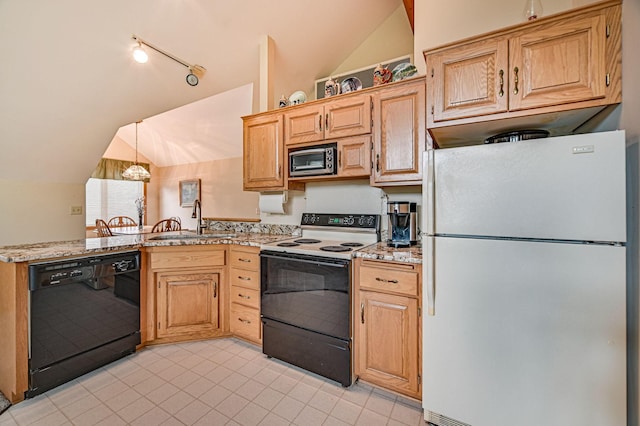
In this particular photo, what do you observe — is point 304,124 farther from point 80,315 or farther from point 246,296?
point 80,315

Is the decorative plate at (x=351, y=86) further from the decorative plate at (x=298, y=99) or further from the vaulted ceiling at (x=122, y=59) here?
the vaulted ceiling at (x=122, y=59)

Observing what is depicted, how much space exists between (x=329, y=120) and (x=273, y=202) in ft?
3.42

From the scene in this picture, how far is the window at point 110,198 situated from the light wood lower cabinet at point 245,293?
16.0ft

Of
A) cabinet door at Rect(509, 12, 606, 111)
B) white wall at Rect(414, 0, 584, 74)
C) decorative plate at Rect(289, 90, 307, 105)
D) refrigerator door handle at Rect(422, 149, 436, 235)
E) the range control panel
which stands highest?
white wall at Rect(414, 0, 584, 74)

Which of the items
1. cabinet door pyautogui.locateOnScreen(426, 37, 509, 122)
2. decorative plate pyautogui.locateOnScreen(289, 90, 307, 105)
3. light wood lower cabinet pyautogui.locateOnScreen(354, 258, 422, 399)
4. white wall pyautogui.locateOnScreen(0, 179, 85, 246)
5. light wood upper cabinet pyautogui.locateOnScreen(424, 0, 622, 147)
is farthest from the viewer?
white wall pyautogui.locateOnScreen(0, 179, 85, 246)

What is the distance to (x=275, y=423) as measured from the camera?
5.04ft

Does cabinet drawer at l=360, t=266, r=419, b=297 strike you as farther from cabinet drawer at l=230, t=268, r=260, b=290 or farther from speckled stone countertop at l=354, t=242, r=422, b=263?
cabinet drawer at l=230, t=268, r=260, b=290

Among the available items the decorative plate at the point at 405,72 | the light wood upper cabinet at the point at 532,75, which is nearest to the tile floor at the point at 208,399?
the light wood upper cabinet at the point at 532,75

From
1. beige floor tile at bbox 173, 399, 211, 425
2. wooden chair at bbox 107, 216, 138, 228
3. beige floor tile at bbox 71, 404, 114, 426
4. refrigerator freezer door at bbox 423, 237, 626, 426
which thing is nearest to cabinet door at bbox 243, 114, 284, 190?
refrigerator freezer door at bbox 423, 237, 626, 426

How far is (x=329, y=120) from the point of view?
2.28 metres

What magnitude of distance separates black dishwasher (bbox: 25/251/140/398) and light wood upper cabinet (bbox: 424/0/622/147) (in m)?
2.47

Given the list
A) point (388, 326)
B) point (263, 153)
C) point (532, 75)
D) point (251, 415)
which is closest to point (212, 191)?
point (263, 153)

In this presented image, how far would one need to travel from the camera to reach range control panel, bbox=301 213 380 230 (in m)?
2.33

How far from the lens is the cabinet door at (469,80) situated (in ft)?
4.69
